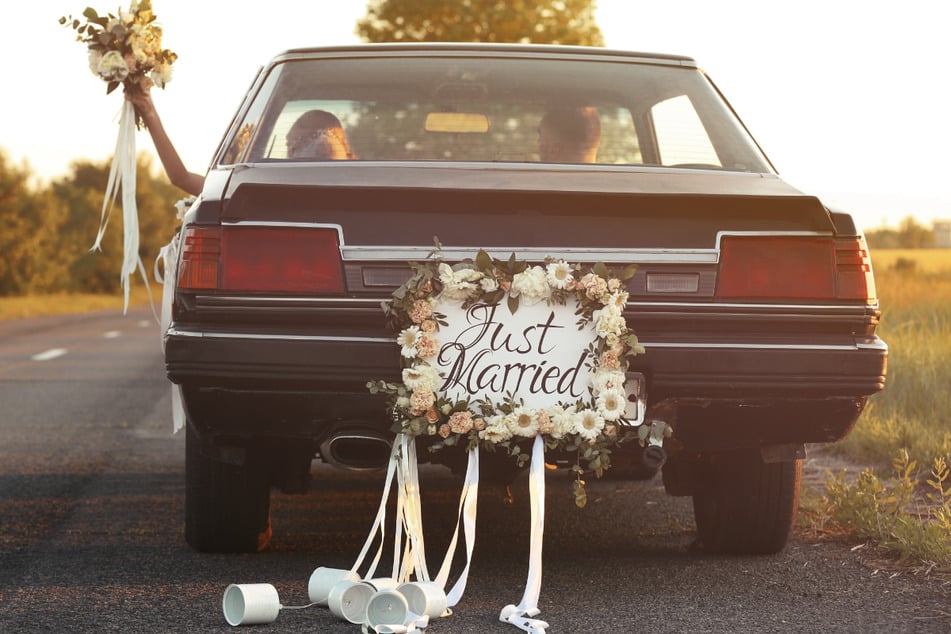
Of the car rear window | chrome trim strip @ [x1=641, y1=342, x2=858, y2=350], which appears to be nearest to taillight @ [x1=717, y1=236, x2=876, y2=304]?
chrome trim strip @ [x1=641, y1=342, x2=858, y2=350]

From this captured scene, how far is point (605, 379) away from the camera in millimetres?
3873

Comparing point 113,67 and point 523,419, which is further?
point 113,67

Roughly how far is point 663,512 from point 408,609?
2.35m

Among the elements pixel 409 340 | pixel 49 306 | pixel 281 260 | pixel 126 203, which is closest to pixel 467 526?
pixel 409 340

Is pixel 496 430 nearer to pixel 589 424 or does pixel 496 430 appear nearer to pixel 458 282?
pixel 589 424

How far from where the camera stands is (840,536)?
17.1ft

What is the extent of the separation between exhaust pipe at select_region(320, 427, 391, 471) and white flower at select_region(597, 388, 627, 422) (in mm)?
618

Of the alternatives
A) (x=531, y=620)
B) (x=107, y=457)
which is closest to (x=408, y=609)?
(x=531, y=620)

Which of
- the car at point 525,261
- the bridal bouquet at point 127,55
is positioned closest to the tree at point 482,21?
the bridal bouquet at point 127,55

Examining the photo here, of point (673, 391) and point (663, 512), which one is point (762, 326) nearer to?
point (673, 391)

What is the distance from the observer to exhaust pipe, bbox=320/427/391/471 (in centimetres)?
407

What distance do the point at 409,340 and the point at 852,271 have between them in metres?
1.28

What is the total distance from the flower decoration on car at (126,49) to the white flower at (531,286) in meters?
2.46

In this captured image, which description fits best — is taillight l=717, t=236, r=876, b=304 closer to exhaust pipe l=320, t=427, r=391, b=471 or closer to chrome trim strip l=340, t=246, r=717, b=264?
chrome trim strip l=340, t=246, r=717, b=264
